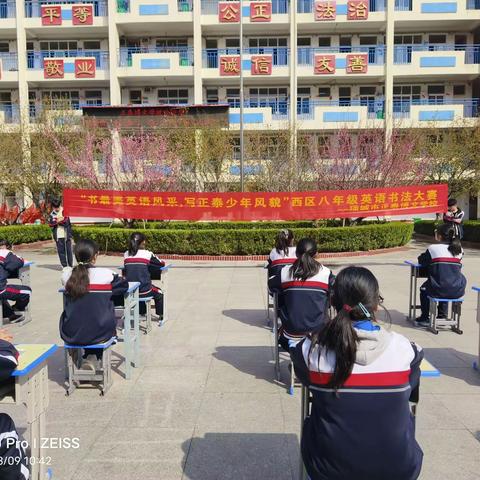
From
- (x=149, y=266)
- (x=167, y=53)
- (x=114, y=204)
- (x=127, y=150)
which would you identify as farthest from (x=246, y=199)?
(x=167, y=53)

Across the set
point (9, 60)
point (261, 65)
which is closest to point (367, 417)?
point (261, 65)

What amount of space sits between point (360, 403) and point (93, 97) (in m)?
29.7

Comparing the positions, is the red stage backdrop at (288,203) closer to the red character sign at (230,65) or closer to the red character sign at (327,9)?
the red character sign at (230,65)

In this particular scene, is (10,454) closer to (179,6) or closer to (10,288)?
(10,288)

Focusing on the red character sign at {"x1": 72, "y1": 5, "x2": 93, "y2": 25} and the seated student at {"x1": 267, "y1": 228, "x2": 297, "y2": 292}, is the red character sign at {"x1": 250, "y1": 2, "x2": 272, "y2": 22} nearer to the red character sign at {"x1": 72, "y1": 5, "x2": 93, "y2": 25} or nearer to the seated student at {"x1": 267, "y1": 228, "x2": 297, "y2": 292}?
the red character sign at {"x1": 72, "y1": 5, "x2": 93, "y2": 25}

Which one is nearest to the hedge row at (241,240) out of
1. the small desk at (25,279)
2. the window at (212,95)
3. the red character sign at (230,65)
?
the small desk at (25,279)

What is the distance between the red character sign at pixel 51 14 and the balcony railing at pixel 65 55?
1945mm

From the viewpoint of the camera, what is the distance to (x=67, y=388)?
409 centimetres

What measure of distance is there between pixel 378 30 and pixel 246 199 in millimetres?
20742

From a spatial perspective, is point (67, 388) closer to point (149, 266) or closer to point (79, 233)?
point (149, 266)

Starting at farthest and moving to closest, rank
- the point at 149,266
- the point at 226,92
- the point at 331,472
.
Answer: the point at 226,92 < the point at 149,266 < the point at 331,472

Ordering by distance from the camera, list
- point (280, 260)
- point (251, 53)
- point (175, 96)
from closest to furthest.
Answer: point (280, 260), point (251, 53), point (175, 96)

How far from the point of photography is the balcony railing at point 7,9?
2678cm

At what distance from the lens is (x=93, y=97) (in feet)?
92.0
